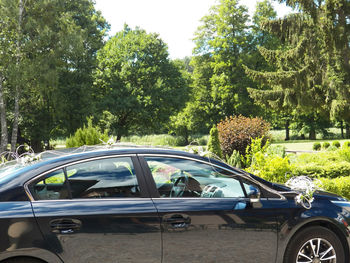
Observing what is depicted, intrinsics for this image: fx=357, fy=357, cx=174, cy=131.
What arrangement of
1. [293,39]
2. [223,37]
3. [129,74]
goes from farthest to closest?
1. [223,37]
2. [129,74]
3. [293,39]

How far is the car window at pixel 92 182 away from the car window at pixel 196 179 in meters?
0.35

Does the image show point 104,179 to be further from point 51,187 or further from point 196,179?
point 196,179

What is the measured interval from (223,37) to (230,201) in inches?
1609

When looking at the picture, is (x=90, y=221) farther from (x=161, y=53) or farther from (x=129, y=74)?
(x=161, y=53)

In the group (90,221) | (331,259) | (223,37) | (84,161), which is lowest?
(331,259)

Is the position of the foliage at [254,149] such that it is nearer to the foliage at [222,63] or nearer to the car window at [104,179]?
the car window at [104,179]

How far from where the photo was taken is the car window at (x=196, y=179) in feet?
11.8

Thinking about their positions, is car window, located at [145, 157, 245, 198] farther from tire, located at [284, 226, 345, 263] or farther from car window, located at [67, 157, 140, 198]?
tire, located at [284, 226, 345, 263]

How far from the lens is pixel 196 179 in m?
3.73

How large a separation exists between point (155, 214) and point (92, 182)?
25.5 inches

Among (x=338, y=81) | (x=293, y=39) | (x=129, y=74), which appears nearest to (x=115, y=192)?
(x=338, y=81)

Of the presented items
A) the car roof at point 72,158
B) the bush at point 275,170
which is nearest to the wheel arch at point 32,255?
the car roof at point 72,158

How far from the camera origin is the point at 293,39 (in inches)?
1003

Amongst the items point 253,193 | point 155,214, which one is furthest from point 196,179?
point 155,214
